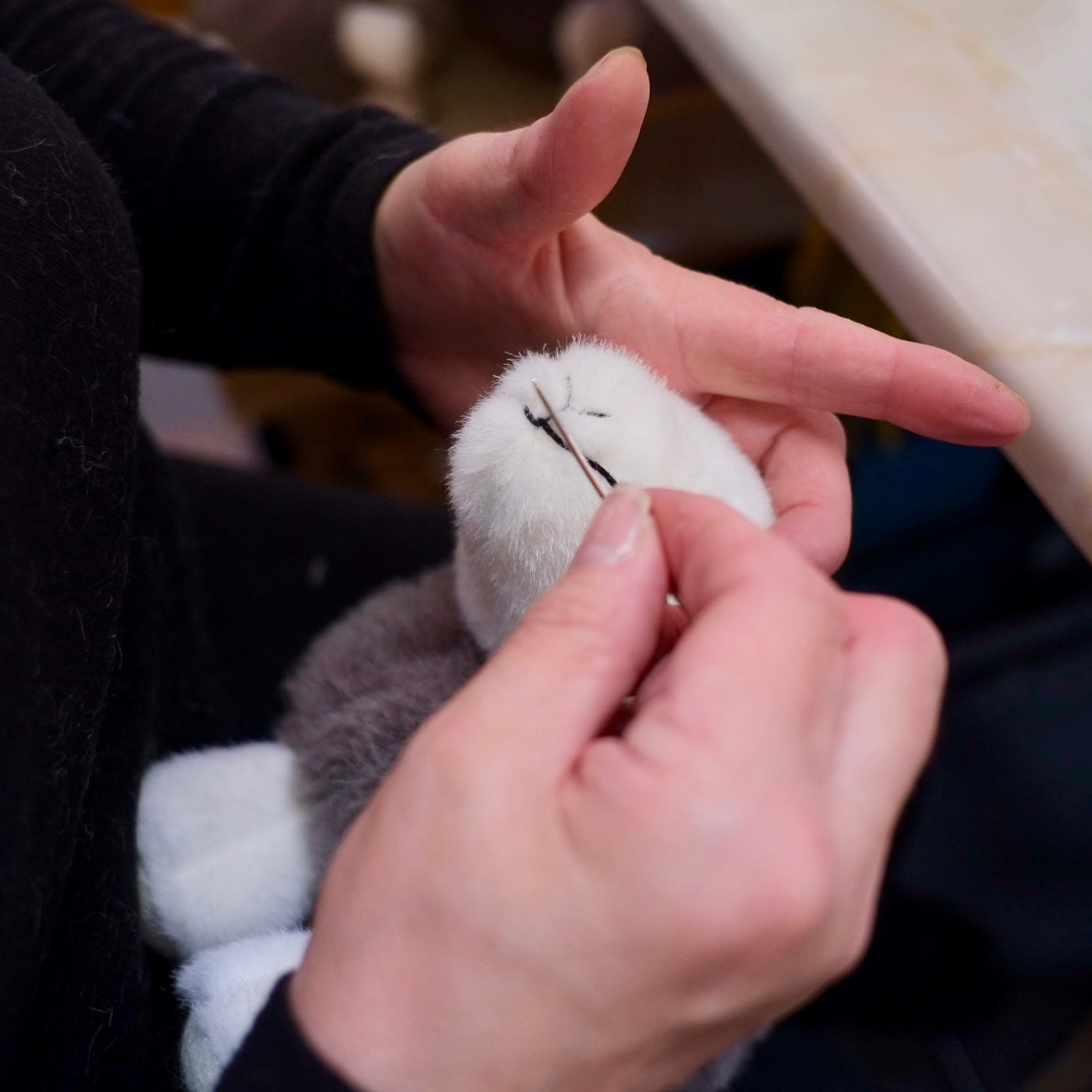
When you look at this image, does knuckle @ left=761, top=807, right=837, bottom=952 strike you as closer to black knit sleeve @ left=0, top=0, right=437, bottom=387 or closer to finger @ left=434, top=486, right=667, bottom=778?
finger @ left=434, top=486, right=667, bottom=778

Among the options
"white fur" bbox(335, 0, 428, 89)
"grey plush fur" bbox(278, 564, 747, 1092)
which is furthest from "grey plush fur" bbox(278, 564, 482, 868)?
"white fur" bbox(335, 0, 428, 89)

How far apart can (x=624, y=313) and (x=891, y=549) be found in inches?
25.5

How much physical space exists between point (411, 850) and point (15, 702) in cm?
→ 15

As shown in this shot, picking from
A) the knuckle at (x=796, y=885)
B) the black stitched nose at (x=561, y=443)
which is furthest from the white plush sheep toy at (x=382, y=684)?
the knuckle at (x=796, y=885)

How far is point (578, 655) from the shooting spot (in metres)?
0.28

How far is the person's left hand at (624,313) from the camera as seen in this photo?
15.6 inches

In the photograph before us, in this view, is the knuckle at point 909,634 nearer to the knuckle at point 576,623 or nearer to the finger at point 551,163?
the knuckle at point 576,623

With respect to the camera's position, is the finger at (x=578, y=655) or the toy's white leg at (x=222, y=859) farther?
the toy's white leg at (x=222, y=859)

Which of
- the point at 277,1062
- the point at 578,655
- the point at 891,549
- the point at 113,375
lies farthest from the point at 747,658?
the point at 891,549

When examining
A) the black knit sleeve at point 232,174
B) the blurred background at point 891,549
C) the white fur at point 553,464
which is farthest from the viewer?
the blurred background at point 891,549

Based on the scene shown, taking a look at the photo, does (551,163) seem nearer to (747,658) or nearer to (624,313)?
(624,313)

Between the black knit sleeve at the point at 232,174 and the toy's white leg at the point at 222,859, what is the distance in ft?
0.89

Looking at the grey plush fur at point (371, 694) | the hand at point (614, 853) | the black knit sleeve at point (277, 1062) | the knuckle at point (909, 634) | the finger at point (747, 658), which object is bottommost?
the grey plush fur at point (371, 694)

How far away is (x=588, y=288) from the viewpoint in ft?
1.59
